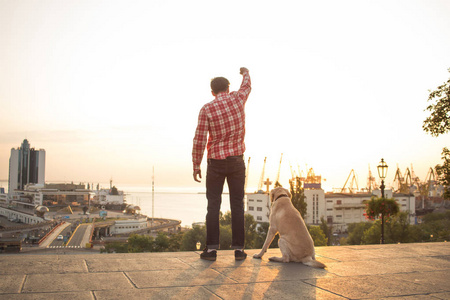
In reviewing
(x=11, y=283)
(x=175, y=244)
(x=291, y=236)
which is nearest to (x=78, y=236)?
(x=175, y=244)

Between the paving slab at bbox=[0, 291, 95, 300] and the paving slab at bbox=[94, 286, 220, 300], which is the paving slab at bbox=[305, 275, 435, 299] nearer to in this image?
A: the paving slab at bbox=[94, 286, 220, 300]

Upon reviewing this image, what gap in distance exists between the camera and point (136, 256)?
3982mm

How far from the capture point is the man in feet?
13.3

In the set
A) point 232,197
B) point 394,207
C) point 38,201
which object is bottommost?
point 38,201

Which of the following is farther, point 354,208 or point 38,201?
point 38,201

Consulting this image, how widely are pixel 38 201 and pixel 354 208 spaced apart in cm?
11989

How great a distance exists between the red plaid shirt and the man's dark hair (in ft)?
0.41

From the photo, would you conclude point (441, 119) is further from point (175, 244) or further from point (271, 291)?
point (175, 244)

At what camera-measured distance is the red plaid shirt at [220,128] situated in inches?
160

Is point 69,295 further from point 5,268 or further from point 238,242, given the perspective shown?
point 238,242

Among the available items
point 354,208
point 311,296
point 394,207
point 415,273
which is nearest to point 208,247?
point 311,296

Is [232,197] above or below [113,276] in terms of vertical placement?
above

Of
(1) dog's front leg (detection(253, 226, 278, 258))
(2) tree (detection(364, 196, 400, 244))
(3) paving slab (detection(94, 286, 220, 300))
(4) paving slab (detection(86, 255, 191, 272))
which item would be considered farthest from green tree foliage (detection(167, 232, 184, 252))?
(3) paving slab (detection(94, 286, 220, 300))

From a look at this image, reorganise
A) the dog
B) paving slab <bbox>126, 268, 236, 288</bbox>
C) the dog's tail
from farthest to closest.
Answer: the dog → the dog's tail → paving slab <bbox>126, 268, 236, 288</bbox>
